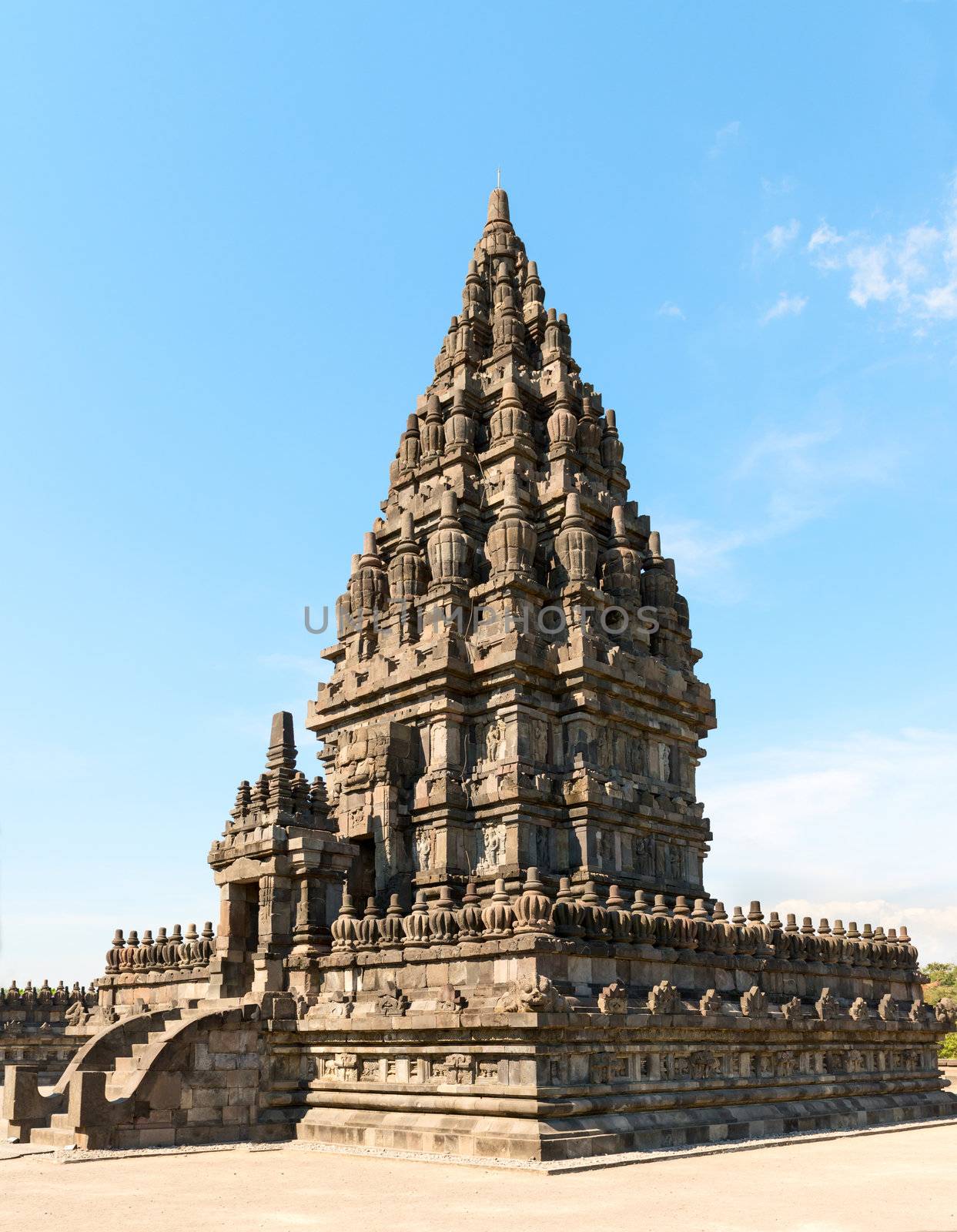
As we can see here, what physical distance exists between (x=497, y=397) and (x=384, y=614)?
755cm

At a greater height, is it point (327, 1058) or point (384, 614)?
point (384, 614)

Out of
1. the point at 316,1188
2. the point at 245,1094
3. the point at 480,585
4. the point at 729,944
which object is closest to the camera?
the point at 316,1188

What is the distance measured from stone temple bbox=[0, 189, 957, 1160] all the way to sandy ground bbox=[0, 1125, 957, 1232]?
5.37ft

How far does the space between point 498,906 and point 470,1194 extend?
5.75 m

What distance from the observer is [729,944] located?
82.8 feet

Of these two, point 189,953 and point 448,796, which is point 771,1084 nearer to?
point 448,796

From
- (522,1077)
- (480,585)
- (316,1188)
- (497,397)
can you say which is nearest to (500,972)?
(522,1077)

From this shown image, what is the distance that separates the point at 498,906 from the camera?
21.3 metres

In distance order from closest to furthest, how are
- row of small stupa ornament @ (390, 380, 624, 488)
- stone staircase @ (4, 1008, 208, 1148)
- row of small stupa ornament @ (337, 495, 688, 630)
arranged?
stone staircase @ (4, 1008, 208, 1148), row of small stupa ornament @ (337, 495, 688, 630), row of small stupa ornament @ (390, 380, 624, 488)

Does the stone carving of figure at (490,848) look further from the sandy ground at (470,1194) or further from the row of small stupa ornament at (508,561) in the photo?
the sandy ground at (470,1194)

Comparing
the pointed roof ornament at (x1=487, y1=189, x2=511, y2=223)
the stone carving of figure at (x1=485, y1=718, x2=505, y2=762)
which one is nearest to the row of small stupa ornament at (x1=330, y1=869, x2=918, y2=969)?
the stone carving of figure at (x1=485, y1=718, x2=505, y2=762)

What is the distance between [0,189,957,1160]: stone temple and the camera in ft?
69.3

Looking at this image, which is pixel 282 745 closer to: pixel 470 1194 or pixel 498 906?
pixel 498 906

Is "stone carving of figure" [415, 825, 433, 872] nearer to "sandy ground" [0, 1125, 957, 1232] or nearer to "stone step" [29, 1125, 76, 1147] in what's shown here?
"sandy ground" [0, 1125, 957, 1232]
